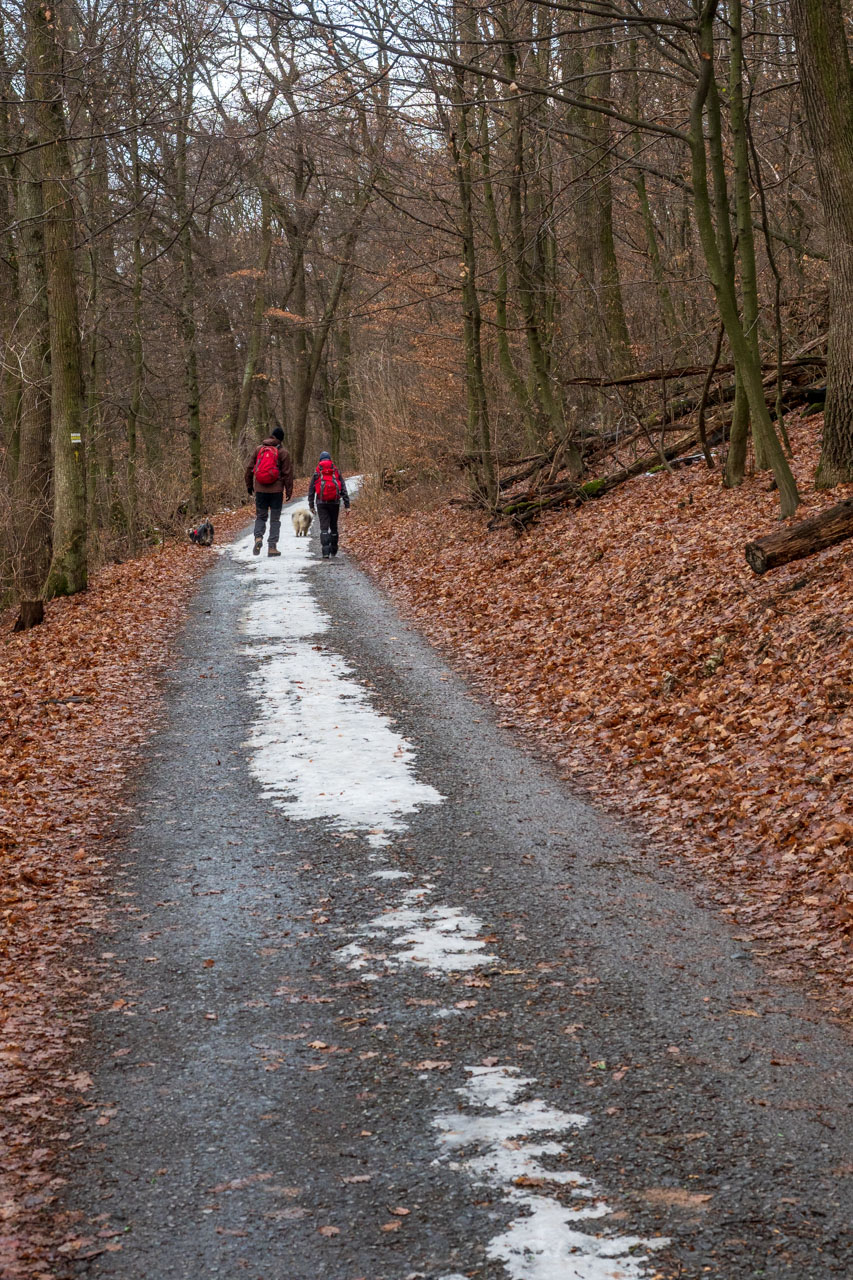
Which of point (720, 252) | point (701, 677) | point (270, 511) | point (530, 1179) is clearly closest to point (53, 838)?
point (530, 1179)

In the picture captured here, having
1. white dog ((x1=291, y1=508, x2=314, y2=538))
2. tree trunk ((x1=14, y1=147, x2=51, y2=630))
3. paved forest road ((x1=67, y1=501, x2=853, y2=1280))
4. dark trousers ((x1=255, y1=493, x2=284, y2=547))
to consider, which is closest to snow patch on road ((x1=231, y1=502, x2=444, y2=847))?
paved forest road ((x1=67, y1=501, x2=853, y2=1280))

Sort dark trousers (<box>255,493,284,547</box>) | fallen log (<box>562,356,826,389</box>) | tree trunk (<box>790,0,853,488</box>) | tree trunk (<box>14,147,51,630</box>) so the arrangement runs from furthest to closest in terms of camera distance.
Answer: dark trousers (<box>255,493,284,547</box>) → tree trunk (<box>14,147,51,630</box>) → fallen log (<box>562,356,826,389</box>) → tree trunk (<box>790,0,853,488</box>)

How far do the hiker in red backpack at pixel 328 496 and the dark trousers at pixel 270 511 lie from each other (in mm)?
755

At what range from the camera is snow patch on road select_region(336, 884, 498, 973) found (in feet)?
17.5

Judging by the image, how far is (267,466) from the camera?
67.9 ft

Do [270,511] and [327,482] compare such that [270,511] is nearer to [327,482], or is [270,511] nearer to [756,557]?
[327,482]

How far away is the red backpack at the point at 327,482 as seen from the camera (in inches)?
801

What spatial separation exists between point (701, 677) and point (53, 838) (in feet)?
17.5

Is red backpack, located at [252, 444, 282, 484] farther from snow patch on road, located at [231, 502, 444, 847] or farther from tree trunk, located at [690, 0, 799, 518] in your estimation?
tree trunk, located at [690, 0, 799, 518]

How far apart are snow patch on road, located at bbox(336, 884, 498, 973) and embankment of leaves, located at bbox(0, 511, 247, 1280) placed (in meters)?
1.38

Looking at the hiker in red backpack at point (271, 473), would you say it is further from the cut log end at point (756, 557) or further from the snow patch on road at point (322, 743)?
the cut log end at point (756, 557)

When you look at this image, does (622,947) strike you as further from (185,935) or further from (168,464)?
(168,464)

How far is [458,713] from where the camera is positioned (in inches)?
412

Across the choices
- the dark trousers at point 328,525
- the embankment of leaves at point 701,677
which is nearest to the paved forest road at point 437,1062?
the embankment of leaves at point 701,677
